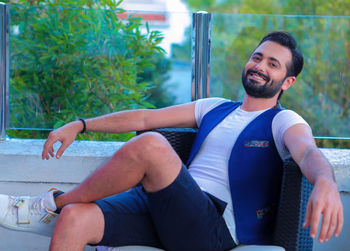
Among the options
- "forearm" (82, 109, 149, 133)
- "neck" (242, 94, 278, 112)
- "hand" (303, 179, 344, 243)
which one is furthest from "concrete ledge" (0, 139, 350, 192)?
"hand" (303, 179, 344, 243)

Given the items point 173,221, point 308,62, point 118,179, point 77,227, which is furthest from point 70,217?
point 308,62

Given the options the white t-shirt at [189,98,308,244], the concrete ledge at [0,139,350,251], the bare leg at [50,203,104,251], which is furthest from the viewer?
the concrete ledge at [0,139,350,251]

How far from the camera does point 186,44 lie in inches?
122

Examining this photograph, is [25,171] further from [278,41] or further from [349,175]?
[349,175]

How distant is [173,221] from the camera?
1980mm

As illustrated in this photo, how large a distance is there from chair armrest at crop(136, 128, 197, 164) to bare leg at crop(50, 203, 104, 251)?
65 centimetres

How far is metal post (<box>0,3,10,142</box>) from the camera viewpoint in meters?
2.99

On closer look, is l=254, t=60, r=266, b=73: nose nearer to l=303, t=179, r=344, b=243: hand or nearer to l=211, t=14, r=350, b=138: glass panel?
l=211, t=14, r=350, b=138: glass panel

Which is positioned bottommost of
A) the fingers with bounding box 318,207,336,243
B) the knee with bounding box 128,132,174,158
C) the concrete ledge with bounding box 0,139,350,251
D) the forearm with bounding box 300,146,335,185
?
the concrete ledge with bounding box 0,139,350,251

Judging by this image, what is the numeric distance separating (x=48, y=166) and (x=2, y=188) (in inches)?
12.1

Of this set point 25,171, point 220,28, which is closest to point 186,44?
point 220,28

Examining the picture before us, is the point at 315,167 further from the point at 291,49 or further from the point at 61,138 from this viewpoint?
the point at 61,138

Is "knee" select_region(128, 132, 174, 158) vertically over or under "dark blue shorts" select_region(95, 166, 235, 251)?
over

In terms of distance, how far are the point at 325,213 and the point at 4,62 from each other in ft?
7.22
